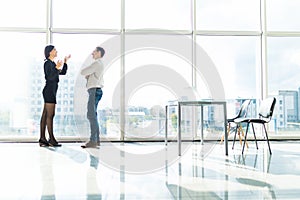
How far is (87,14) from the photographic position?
544cm

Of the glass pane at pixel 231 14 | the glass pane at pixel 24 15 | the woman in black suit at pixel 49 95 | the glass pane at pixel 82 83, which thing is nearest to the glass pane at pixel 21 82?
the glass pane at pixel 24 15

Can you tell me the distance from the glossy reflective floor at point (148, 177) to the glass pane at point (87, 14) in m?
2.69

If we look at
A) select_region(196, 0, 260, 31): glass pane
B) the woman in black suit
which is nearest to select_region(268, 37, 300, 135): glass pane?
select_region(196, 0, 260, 31): glass pane

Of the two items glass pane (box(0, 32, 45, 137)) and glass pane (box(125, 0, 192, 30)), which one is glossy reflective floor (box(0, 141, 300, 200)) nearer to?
glass pane (box(0, 32, 45, 137))

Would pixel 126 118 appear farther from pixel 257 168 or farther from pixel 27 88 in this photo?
pixel 257 168

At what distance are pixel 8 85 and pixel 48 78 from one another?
1.27 meters

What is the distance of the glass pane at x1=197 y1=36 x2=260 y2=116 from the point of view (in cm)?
568

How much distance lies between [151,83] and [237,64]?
1.55 meters

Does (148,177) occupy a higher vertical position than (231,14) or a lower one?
lower

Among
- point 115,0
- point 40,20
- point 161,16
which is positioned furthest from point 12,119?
point 161,16

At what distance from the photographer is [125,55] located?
17.8 ft

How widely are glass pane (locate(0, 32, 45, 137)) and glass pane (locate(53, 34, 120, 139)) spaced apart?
36 centimetres

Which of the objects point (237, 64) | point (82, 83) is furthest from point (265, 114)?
point (82, 83)

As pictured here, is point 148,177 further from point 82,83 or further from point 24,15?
point 24,15
